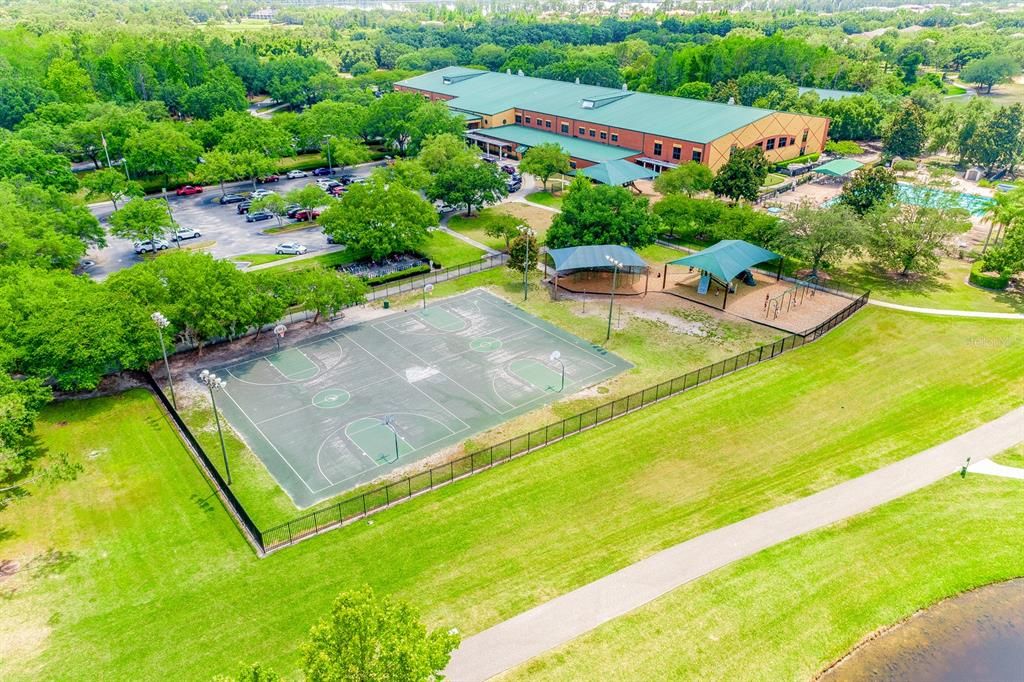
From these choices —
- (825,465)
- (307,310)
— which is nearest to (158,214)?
(307,310)

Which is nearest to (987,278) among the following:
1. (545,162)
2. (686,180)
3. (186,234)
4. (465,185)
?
(686,180)

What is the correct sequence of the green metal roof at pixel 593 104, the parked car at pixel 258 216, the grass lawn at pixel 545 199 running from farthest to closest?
the green metal roof at pixel 593 104 < the grass lawn at pixel 545 199 < the parked car at pixel 258 216

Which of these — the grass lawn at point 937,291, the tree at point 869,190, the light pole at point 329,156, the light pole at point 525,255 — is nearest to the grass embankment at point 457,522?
the grass lawn at point 937,291

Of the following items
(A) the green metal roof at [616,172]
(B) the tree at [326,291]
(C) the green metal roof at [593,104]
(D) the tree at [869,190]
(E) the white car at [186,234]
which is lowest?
(E) the white car at [186,234]

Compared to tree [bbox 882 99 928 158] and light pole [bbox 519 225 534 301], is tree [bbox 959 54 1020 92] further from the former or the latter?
light pole [bbox 519 225 534 301]

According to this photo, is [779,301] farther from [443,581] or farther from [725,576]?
[443,581]

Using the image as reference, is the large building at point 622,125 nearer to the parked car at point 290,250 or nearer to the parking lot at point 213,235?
the parking lot at point 213,235
